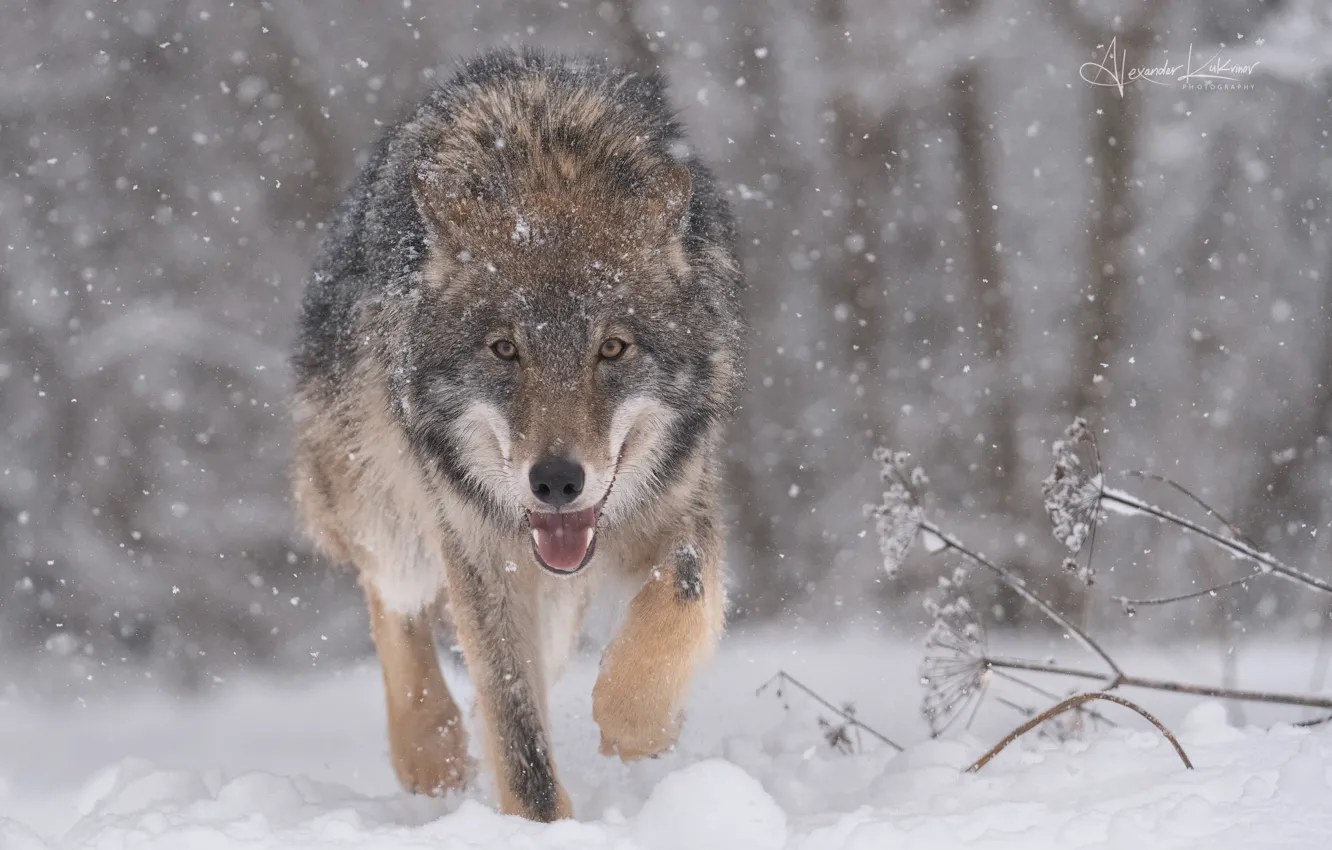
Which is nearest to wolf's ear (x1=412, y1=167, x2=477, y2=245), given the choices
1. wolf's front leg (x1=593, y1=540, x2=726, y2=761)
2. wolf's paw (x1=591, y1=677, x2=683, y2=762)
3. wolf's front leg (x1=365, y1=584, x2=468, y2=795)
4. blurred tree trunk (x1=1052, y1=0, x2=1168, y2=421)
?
wolf's front leg (x1=593, y1=540, x2=726, y2=761)

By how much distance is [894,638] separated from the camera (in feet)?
29.2

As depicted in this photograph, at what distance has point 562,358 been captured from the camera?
3260mm

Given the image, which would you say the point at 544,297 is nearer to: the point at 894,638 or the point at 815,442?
the point at 894,638

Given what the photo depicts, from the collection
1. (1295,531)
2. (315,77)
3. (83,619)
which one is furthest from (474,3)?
(1295,531)

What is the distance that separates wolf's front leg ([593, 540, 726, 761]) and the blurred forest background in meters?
6.07

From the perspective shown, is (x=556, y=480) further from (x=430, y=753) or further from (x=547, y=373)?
(x=430, y=753)

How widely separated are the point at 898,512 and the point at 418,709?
1.98 metres

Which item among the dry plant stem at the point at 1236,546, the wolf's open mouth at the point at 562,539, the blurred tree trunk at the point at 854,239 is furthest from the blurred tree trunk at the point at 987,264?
the wolf's open mouth at the point at 562,539

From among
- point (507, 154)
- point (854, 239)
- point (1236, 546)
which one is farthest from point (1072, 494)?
point (854, 239)

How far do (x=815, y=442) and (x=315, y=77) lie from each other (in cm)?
531

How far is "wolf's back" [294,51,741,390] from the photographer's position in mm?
3680

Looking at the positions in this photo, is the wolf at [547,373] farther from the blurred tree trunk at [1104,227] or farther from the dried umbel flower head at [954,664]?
the blurred tree trunk at [1104,227]

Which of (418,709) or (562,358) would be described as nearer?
(562,358)

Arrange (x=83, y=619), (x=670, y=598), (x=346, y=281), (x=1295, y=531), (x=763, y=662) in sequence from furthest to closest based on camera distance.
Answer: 1. (x=83, y=619)
2. (x=1295, y=531)
3. (x=763, y=662)
4. (x=346, y=281)
5. (x=670, y=598)
